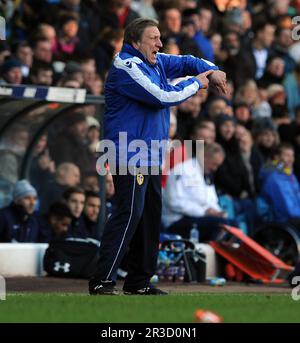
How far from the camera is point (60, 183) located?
1567 cm

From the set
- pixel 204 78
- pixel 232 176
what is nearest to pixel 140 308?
pixel 204 78

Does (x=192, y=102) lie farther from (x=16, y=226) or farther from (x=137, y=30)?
(x=137, y=30)

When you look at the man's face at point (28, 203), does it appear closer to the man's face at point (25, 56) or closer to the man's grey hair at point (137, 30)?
the man's face at point (25, 56)

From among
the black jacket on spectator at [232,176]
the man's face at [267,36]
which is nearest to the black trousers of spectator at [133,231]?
the black jacket on spectator at [232,176]

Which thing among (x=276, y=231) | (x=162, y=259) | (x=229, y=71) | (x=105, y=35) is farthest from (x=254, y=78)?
(x=162, y=259)

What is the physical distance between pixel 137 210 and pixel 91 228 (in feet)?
16.3

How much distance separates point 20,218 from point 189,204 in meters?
2.32

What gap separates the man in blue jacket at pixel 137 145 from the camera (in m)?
10.2

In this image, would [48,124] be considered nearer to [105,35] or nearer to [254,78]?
[105,35]

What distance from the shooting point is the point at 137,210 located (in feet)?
33.5

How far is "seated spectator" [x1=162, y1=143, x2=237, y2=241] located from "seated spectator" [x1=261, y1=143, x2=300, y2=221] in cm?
96

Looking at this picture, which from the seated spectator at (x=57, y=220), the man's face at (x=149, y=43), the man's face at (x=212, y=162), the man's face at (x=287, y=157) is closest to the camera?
the man's face at (x=149, y=43)

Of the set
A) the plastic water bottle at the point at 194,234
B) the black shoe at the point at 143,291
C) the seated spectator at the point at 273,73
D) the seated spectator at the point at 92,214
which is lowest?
the black shoe at the point at 143,291

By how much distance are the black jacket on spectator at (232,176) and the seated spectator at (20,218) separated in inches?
130
